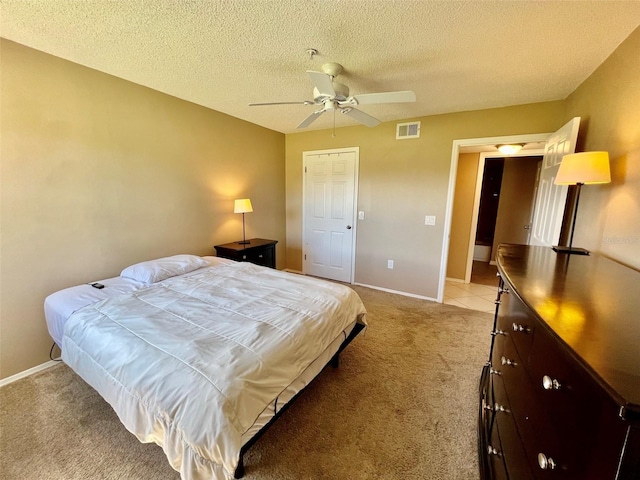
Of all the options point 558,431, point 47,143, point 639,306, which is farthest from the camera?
point 47,143

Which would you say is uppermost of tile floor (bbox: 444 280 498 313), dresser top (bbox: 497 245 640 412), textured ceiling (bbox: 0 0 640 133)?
textured ceiling (bbox: 0 0 640 133)

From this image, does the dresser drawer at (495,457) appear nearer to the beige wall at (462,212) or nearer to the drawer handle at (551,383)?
the drawer handle at (551,383)

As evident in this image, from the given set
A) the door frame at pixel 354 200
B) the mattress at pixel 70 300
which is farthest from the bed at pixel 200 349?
the door frame at pixel 354 200

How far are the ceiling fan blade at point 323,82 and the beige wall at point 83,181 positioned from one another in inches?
75.7

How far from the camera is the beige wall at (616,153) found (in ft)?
5.07

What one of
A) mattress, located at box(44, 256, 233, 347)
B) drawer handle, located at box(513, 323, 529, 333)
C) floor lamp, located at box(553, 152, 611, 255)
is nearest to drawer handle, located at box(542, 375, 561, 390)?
drawer handle, located at box(513, 323, 529, 333)

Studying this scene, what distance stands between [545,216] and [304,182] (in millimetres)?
3221

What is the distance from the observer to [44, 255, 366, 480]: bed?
1.08m

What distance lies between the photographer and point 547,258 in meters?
1.59

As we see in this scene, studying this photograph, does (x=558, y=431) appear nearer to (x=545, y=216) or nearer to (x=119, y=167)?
(x=545, y=216)

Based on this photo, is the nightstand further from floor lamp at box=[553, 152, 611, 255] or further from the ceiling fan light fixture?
the ceiling fan light fixture

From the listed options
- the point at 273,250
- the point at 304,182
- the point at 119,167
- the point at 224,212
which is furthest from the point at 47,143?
the point at 304,182

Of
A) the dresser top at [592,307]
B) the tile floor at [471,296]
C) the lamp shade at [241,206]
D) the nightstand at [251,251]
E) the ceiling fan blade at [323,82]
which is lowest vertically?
the tile floor at [471,296]

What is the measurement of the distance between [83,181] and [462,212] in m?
4.92
